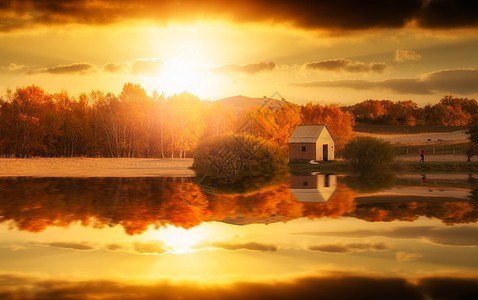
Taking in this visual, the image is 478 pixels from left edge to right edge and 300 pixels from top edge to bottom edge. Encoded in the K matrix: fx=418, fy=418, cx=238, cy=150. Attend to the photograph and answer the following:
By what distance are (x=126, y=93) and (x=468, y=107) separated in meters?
120

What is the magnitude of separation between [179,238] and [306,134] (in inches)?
1838

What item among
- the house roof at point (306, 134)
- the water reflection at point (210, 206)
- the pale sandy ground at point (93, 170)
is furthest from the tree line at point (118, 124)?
the water reflection at point (210, 206)

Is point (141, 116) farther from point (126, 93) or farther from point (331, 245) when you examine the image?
point (331, 245)

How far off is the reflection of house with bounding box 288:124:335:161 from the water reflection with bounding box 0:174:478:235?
31192mm

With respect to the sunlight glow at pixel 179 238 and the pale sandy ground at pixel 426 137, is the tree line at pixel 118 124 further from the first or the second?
the sunlight glow at pixel 179 238

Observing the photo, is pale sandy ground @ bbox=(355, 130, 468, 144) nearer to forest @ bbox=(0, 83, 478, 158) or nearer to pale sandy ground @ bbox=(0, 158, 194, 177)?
forest @ bbox=(0, 83, 478, 158)

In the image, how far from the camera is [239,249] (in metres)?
10.0

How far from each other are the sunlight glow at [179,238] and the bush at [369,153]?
31813mm

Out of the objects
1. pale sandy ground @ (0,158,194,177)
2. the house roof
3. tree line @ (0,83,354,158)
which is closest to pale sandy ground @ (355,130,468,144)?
tree line @ (0,83,354,158)

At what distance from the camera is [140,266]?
336 inches

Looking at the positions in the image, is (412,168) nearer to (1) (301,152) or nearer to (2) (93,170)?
(1) (301,152)

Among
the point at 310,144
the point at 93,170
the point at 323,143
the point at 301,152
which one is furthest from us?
the point at 323,143

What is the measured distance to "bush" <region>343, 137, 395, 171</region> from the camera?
41219 millimetres

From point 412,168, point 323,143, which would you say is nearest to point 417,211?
point 412,168
